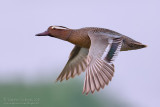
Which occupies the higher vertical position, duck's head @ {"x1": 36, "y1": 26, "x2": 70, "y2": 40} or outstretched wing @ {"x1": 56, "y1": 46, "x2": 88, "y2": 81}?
duck's head @ {"x1": 36, "y1": 26, "x2": 70, "y2": 40}

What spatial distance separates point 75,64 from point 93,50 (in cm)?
170

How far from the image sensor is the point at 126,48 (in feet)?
34.5

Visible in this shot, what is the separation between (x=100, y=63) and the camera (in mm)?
9562

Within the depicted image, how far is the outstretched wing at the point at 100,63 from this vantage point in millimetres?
9383

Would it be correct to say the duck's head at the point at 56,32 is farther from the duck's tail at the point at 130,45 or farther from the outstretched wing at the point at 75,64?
the duck's tail at the point at 130,45

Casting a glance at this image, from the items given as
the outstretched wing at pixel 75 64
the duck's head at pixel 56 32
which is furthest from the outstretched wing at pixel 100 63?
the outstretched wing at pixel 75 64

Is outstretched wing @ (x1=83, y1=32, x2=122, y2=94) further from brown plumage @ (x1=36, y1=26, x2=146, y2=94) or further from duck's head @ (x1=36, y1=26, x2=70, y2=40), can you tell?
duck's head @ (x1=36, y1=26, x2=70, y2=40)

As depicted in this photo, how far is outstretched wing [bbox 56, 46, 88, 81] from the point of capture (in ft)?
36.8

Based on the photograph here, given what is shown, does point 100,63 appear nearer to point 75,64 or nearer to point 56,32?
point 56,32

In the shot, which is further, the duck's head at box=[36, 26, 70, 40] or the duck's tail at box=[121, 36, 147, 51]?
the duck's head at box=[36, 26, 70, 40]

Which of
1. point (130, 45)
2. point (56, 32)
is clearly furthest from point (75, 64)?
point (130, 45)

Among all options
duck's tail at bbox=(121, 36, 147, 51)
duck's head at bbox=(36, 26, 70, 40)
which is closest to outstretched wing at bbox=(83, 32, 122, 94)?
duck's tail at bbox=(121, 36, 147, 51)

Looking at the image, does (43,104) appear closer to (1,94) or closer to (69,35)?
(1,94)

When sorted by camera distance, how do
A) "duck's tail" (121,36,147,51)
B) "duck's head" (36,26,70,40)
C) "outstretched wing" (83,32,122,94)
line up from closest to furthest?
"outstretched wing" (83,32,122,94) < "duck's tail" (121,36,147,51) < "duck's head" (36,26,70,40)
